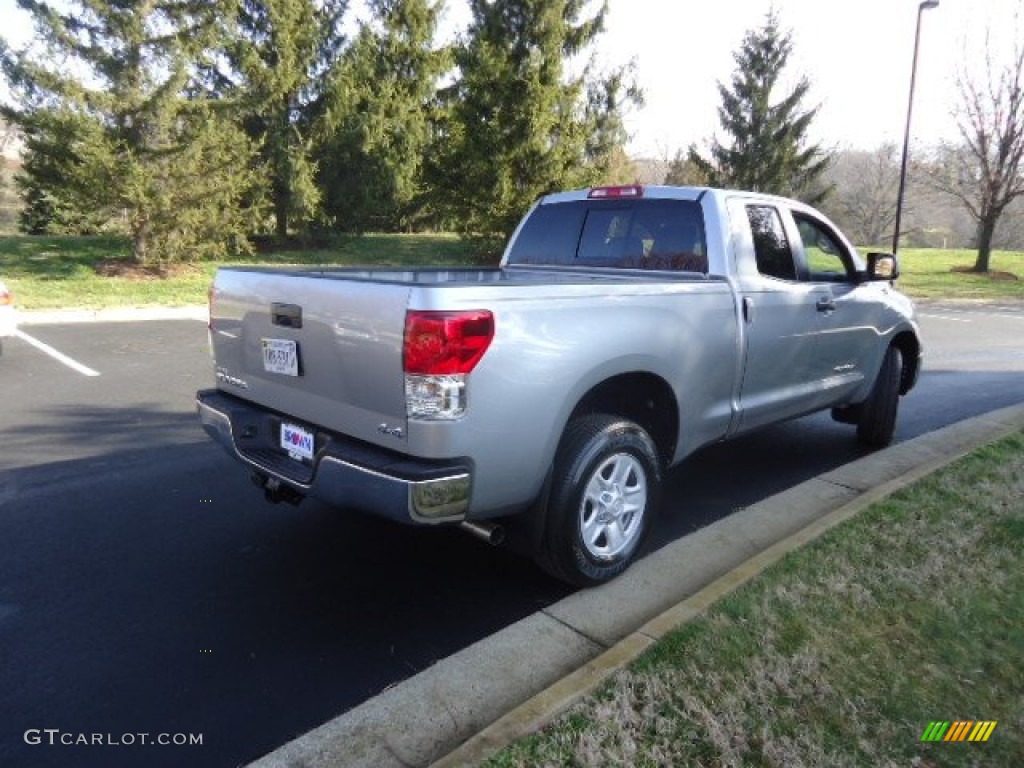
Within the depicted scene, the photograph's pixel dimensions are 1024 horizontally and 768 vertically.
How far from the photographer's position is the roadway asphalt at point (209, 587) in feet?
7.94

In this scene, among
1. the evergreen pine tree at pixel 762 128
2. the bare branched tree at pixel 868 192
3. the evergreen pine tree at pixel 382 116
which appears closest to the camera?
the evergreen pine tree at pixel 382 116

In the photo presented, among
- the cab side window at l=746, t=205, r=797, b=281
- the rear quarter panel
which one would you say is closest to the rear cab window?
the cab side window at l=746, t=205, r=797, b=281

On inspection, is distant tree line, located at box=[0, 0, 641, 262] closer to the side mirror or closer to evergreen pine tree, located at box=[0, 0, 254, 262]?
evergreen pine tree, located at box=[0, 0, 254, 262]

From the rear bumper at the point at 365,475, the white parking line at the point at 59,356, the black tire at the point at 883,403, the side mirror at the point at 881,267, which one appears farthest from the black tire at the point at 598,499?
the white parking line at the point at 59,356

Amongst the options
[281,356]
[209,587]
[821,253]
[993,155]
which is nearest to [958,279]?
[993,155]

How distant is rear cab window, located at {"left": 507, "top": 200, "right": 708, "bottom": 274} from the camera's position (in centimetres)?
396

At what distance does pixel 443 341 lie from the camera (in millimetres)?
2479

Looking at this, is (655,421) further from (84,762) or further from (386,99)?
(386,99)

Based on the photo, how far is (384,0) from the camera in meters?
22.2

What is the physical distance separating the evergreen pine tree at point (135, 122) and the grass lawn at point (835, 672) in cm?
1562

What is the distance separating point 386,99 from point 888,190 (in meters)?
47.2

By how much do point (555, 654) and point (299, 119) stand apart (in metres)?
21.0

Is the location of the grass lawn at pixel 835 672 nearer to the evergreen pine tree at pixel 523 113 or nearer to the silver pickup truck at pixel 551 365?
the silver pickup truck at pixel 551 365

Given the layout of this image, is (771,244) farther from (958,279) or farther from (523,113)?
(958,279)
